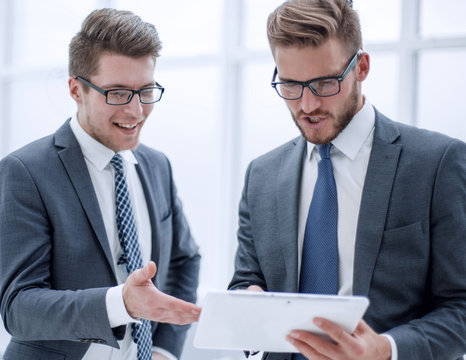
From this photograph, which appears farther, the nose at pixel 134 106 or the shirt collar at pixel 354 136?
the nose at pixel 134 106

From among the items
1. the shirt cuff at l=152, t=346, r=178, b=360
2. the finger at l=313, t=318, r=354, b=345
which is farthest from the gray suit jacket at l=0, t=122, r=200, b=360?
the finger at l=313, t=318, r=354, b=345

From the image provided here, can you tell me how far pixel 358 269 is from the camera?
1587 millimetres

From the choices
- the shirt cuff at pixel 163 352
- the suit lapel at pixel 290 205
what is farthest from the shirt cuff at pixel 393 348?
the shirt cuff at pixel 163 352

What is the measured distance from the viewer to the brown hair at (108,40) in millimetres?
1979

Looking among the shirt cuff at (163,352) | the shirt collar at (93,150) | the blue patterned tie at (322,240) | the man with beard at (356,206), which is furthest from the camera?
the shirt cuff at (163,352)

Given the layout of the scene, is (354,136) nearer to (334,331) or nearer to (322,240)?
(322,240)

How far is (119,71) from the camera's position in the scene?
197cm

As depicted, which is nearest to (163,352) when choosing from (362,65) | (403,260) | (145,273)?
(145,273)

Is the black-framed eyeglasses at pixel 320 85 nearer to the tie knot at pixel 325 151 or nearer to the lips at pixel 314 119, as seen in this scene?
the lips at pixel 314 119

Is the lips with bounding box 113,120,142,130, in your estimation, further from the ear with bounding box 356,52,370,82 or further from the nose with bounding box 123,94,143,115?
the ear with bounding box 356,52,370,82

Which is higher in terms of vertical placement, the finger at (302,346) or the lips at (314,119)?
the lips at (314,119)

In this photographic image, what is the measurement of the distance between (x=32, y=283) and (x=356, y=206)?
3.36ft

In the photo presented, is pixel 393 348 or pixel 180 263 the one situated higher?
pixel 393 348

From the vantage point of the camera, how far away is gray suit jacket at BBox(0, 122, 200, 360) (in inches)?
67.4
